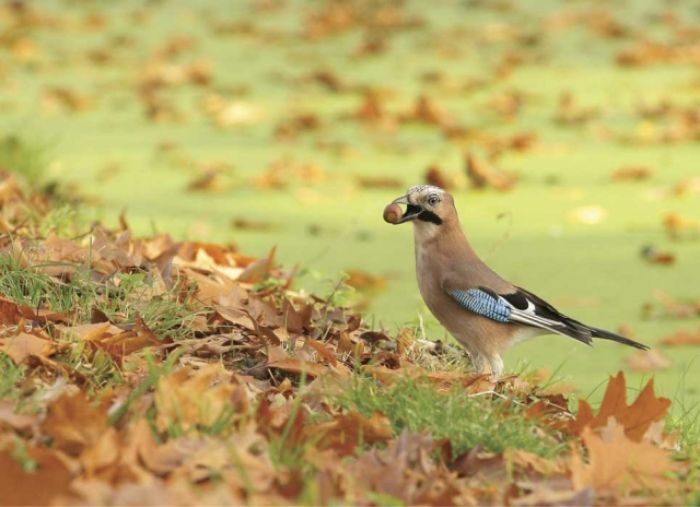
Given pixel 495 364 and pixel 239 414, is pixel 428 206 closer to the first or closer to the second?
pixel 495 364

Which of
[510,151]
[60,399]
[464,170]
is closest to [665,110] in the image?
[510,151]

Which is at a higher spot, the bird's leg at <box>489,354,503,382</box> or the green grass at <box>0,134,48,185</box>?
the bird's leg at <box>489,354,503,382</box>

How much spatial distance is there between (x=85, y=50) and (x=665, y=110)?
4843 mm

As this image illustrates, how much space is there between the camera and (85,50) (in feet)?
38.3

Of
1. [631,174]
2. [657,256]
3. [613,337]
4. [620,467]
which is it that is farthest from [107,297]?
[631,174]

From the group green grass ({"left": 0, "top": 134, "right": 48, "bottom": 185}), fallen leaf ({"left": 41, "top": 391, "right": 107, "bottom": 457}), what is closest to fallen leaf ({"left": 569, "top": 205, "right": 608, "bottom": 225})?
green grass ({"left": 0, "top": 134, "right": 48, "bottom": 185})

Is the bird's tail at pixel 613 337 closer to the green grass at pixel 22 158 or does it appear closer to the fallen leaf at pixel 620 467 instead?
the fallen leaf at pixel 620 467

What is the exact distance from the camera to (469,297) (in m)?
3.55

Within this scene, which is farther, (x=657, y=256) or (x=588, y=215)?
(x=588, y=215)

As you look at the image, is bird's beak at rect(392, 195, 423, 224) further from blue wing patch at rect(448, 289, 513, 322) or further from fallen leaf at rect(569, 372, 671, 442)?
fallen leaf at rect(569, 372, 671, 442)

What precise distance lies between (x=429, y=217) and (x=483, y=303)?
251 millimetres

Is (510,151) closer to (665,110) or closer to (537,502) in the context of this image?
(665,110)

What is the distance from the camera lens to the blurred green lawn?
5.83 metres

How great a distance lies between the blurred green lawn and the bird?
36cm
